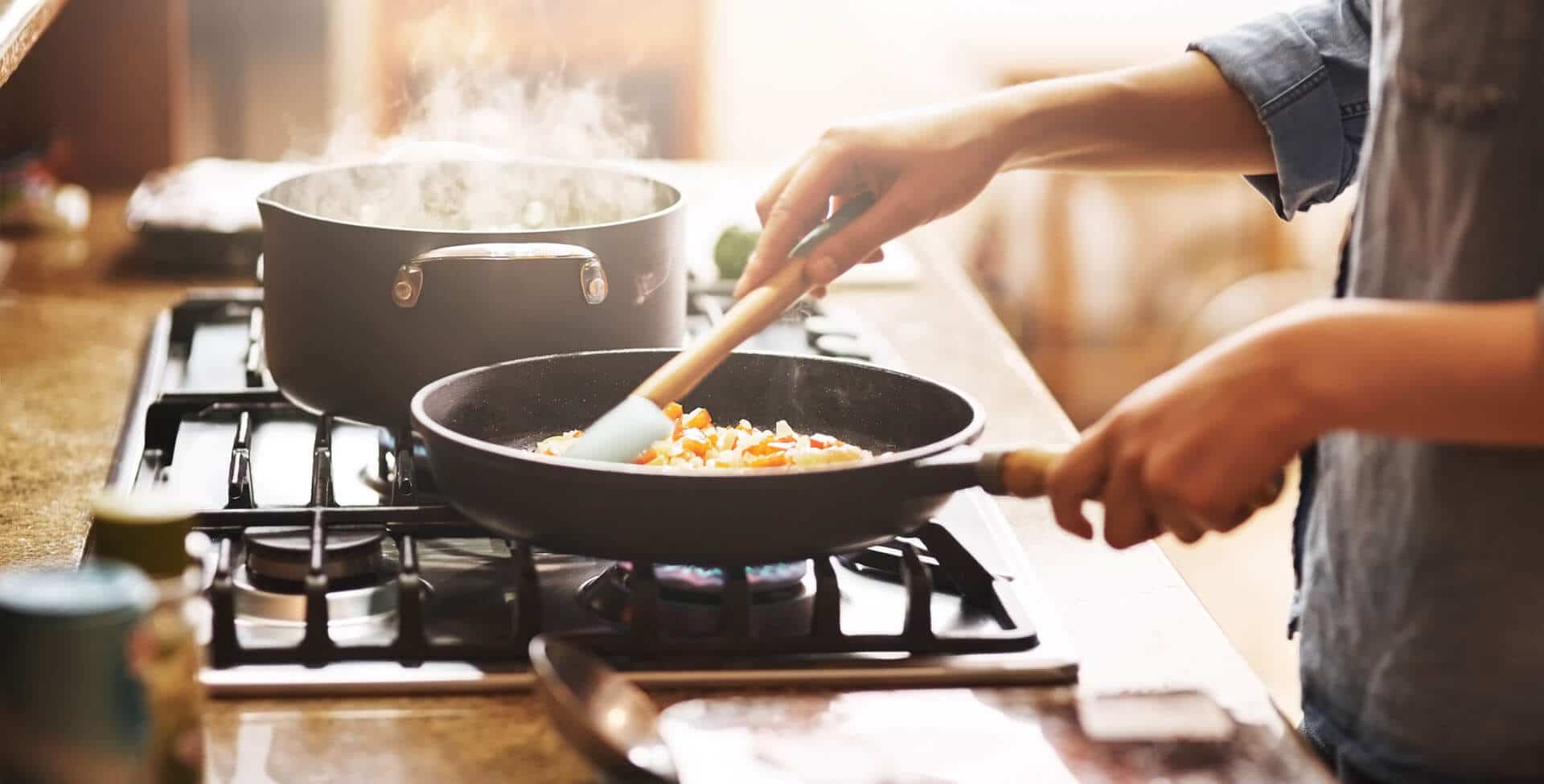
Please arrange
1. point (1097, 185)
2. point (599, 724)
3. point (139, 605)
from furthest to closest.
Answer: point (1097, 185), point (599, 724), point (139, 605)

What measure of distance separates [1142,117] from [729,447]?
0.40m

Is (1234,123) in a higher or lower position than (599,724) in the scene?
higher

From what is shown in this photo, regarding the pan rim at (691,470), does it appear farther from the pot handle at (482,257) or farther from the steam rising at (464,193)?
the steam rising at (464,193)

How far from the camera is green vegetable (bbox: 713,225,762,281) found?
1.88 meters

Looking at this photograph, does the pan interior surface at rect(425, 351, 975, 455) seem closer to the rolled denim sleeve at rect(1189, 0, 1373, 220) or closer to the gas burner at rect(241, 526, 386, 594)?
the gas burner at rect(241, 526, 386, 594)

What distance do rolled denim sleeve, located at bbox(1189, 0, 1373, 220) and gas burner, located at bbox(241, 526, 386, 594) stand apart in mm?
697

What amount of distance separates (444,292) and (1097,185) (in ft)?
10.8

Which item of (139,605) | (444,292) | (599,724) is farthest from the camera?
(444,292)

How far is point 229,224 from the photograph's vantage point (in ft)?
6.46

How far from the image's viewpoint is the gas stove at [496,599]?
2.95 ft

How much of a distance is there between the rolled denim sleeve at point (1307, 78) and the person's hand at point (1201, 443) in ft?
1.32

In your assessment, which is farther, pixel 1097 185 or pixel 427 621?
pixel 1097 185

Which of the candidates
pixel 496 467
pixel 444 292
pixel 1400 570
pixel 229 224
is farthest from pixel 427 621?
pixel 229 224

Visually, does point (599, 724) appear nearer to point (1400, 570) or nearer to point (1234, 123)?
point (1400, 570)
